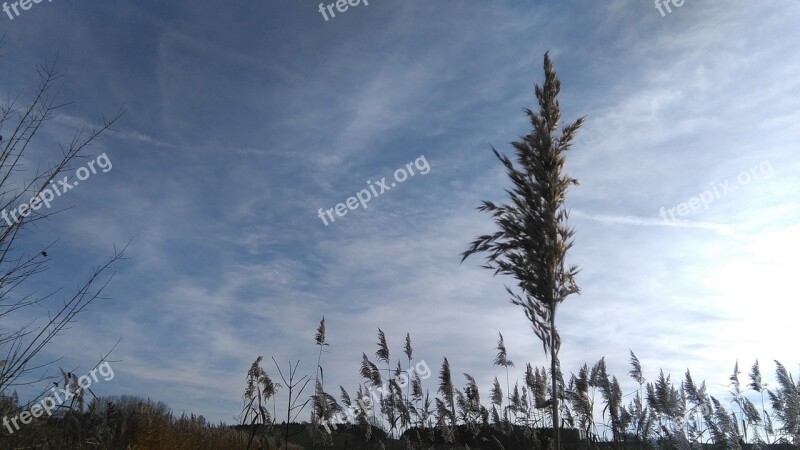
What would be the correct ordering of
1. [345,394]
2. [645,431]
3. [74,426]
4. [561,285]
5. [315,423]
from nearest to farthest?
[561,285]
[74,426]
[315,423]
[645,431]
[345,394]

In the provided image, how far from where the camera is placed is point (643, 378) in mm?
12570

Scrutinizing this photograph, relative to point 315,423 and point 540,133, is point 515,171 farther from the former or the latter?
point 315,423

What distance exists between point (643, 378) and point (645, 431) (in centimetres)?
259

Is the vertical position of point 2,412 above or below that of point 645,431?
above

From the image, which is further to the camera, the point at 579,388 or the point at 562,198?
the point at 579,388

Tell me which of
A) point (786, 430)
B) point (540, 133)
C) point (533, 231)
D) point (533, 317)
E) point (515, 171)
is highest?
point (540, 133)

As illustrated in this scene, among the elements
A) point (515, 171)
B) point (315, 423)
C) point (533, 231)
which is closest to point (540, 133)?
point (515, 171)

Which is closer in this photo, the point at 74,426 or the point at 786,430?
the point at 74,426

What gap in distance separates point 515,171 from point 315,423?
196 inches

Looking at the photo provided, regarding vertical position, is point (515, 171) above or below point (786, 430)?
above

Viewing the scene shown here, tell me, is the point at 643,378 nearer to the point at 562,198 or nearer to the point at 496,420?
the point at 496,420

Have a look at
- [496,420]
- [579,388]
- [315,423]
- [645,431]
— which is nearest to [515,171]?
[315,423]

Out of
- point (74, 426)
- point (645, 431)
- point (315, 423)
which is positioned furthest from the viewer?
point (645, 431)

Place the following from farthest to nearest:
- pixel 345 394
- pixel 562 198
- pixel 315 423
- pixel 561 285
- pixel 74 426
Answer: pixel 345 394 < pixel 315 423 < pixel 74 426 < pixel 562 198 < pixel 561 285
